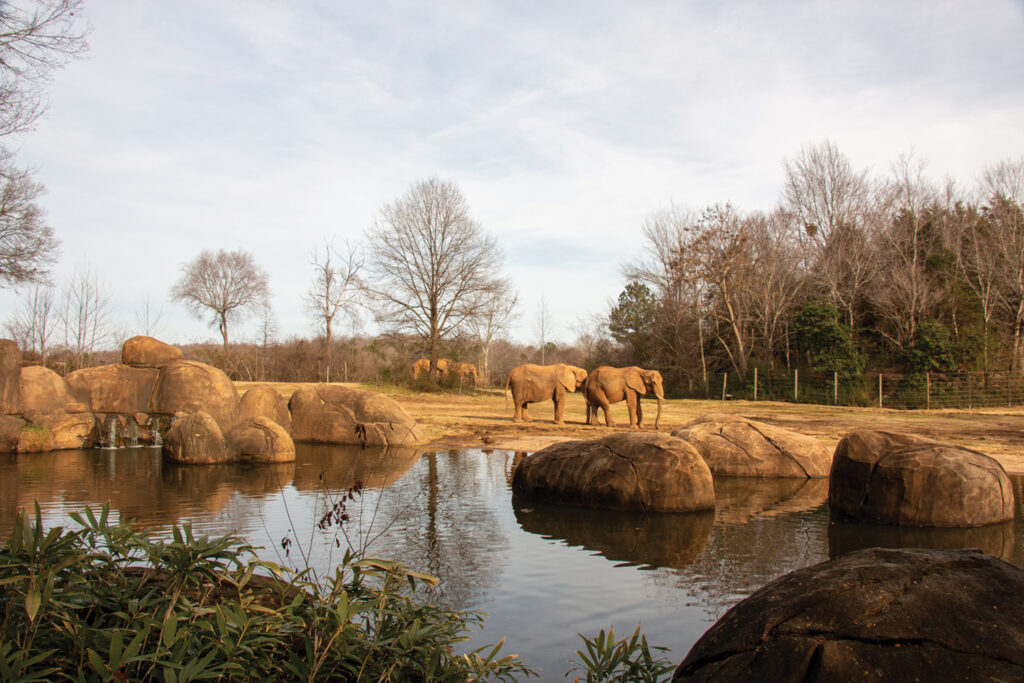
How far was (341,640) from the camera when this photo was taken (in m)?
3.38

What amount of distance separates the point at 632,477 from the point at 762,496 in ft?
8.04

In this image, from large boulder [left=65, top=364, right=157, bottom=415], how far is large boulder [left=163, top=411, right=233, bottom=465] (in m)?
6.19

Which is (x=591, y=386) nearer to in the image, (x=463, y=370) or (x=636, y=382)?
(x=636, y=382)

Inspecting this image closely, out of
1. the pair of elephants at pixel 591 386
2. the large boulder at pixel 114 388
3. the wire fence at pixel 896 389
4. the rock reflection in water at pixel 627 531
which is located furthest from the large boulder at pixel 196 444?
the wire fence at pixel 896 389

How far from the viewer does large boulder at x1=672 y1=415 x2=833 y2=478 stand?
12.1 meters

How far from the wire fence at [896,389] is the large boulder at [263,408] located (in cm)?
2428

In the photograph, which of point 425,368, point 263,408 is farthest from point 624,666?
point 425,368

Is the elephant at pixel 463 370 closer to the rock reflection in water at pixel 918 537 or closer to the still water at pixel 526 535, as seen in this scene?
the still water at pixel 526 535

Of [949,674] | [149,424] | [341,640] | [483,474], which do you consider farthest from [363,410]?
[949,674]

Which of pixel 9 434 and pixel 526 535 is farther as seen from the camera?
pixel 9 434

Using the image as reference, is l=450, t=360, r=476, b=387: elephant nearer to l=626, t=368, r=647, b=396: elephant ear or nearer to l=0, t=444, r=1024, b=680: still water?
l=626, t=368, r=647, b=396: elephant ear

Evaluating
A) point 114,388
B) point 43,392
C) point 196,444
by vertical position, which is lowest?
point 196,444

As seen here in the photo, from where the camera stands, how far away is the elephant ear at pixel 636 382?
21078mm

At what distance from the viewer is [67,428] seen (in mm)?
16531
